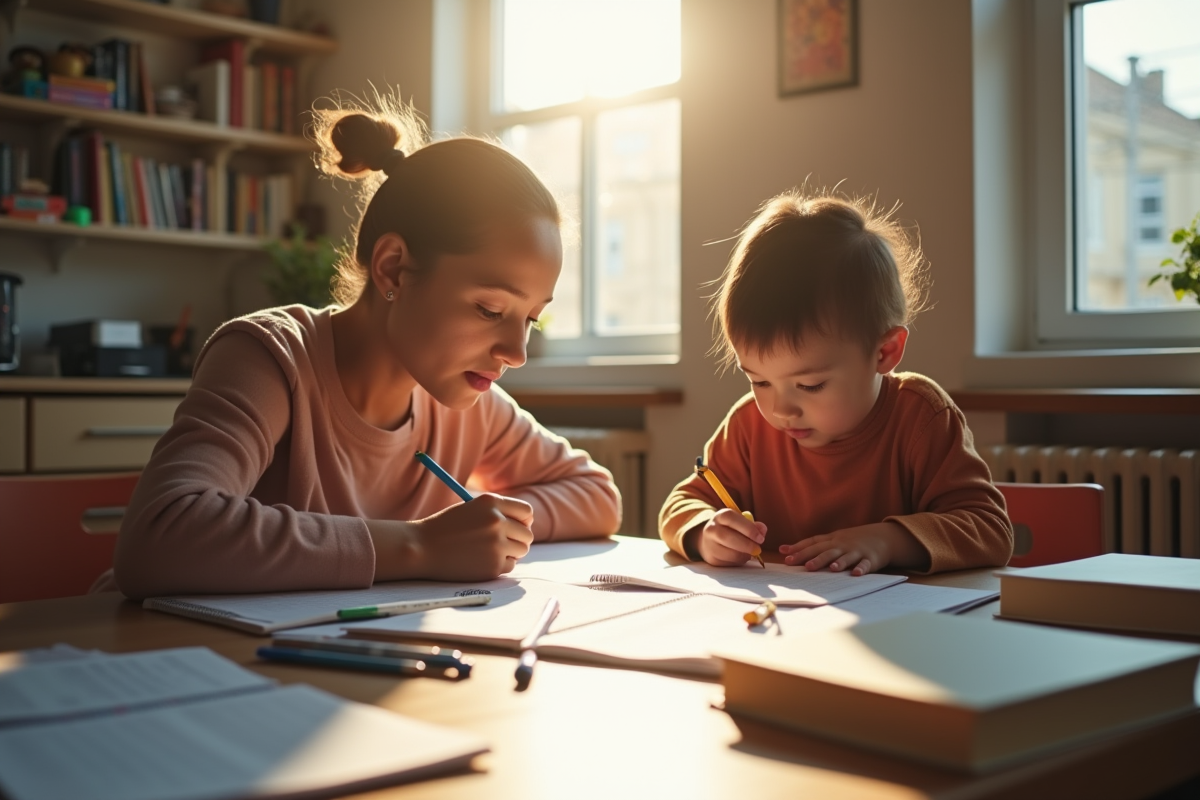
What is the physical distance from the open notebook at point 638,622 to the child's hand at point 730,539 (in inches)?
7.0

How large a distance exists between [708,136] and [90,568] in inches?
79.7

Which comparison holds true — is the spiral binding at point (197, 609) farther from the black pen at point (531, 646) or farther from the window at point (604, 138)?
the window at point (604, 138)

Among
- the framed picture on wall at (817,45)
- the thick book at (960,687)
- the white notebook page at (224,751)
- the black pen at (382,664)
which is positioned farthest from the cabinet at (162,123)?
the thick book at (960,687)

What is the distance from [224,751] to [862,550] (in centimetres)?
78

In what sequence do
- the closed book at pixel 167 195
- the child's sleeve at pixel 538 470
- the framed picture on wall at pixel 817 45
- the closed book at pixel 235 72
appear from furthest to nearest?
1. the closed book at pixel 235 72
2. the closed book at pixel 167 195
3. the framed picture on wall at pixel 817 45
4. the child's sleeve at pixel 538 470

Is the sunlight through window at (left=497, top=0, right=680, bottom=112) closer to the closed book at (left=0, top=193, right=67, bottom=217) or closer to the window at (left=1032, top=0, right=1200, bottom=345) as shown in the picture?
the window at (left=1032, top=0, right=1200, bottom=345)

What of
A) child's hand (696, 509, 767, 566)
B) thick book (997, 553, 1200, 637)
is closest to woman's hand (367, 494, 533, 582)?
child's hand (696, 509, 767, 566)

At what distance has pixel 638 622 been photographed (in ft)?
2.76

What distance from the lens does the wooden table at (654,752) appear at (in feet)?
1.59

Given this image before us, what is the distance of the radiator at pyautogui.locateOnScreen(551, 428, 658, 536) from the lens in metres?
2.96

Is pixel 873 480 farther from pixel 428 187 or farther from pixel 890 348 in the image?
pixel 428 187

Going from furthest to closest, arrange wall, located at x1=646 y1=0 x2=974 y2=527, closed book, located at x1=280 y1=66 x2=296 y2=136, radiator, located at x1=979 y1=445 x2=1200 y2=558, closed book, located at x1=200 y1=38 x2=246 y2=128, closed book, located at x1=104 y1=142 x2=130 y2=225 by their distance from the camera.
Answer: closed book, located at x1=280 y1=66 x2=296 y2=136 < closed book, located at x1=200 y1=38 x2=246 y2=128 < closed book, located at x1=104 y1=142 x2=130 y2=225 < wall, located at x1=646 y1=0 x2=974 y2=527 < radiator, located at x1=979 y1=445 x2=1200 y2=558

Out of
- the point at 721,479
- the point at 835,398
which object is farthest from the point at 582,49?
the point at 835,398

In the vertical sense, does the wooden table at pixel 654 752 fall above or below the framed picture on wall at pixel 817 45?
below
